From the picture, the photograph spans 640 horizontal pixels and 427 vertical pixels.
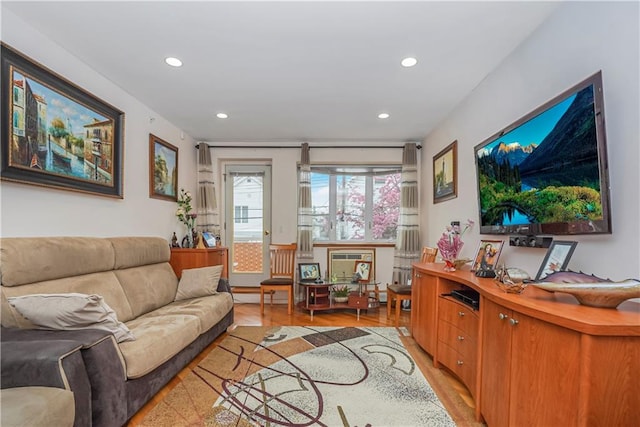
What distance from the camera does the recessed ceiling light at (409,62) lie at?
2.35 meters

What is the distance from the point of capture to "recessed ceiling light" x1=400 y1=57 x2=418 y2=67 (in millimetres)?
2354

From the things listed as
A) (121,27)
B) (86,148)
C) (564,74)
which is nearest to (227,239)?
(86,148)

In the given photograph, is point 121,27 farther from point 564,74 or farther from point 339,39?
point 564,74

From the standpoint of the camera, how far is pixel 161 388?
2.10m

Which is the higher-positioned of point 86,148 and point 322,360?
point 86,148

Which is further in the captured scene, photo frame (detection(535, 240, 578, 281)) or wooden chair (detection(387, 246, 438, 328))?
wooden chair (detection(387, 246, 438, 328))

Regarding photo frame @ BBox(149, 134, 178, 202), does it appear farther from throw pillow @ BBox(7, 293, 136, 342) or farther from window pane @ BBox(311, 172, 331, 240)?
window pane @ BBox(311, 172, 331, 240)

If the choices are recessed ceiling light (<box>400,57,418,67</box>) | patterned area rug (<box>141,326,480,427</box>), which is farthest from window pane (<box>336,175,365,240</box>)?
→ recessed ceiling light (<box>400,57,418,67</box>)

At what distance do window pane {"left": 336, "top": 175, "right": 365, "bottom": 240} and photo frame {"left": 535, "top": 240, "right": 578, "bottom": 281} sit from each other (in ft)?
10.5

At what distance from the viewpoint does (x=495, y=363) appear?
158cm

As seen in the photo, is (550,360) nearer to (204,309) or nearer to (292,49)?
(292,49)

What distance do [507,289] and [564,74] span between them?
4.45 ft

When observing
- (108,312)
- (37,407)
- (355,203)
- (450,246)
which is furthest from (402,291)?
(37,407)

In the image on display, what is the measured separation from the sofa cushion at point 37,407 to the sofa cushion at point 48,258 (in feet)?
2.67
